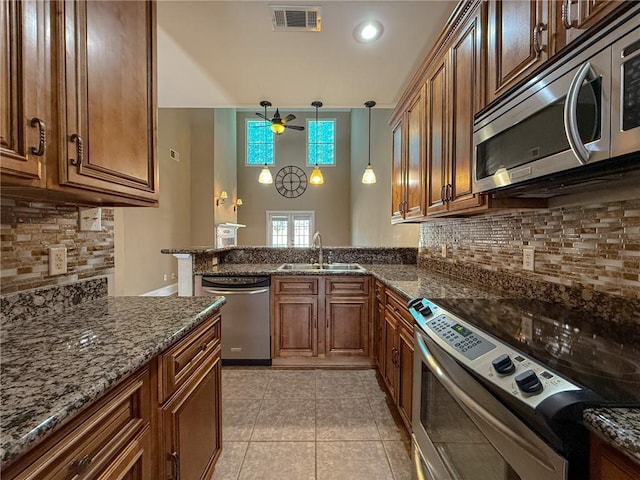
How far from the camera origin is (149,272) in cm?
530

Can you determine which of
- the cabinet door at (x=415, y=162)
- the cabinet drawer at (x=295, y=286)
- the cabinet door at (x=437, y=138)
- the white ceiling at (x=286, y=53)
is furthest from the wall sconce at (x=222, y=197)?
the cabinet door at (x=437, y=138)

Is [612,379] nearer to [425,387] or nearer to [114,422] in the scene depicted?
[425,387]

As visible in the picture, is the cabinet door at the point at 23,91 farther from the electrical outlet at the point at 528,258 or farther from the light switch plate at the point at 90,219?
the electrical outlet at the point at 528,258

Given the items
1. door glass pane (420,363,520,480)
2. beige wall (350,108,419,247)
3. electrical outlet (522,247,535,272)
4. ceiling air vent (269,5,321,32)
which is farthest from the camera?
beige wall (350,108,419,247)

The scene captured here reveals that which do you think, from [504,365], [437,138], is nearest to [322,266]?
[437,138]

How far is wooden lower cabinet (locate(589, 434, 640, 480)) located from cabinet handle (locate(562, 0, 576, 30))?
109 cm

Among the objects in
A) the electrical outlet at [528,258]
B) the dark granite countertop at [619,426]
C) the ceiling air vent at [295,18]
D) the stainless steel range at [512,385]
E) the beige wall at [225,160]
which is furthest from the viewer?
the beige wall at [225,160]

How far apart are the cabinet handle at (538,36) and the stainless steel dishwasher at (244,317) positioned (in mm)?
2353

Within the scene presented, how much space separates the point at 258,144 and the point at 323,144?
78.2 inches

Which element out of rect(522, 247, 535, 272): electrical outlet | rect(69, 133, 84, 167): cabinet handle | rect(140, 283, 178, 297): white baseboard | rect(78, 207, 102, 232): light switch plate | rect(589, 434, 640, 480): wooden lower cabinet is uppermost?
rect(69, 133, 84, 167): cabinet handle

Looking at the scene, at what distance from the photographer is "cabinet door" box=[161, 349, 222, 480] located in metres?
0.99

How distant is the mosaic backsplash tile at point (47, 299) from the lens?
1035 mm

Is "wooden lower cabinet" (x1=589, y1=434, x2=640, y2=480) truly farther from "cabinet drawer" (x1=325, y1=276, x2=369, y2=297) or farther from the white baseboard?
the white baseboard

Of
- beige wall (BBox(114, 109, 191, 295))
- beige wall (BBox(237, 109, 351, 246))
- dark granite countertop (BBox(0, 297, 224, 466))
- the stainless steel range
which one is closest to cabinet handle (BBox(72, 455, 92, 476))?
dark granite countertop (BBox(0, 297, 224, 466))
